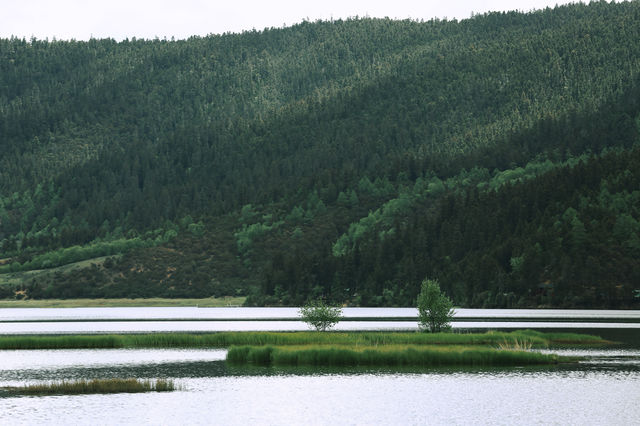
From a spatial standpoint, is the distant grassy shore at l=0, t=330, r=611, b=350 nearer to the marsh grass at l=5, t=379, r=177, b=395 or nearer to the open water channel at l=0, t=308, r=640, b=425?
the open water channel at l=0, t=308, r=640, b=425

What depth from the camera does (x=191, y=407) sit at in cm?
8219

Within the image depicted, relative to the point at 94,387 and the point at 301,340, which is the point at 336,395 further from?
the point at 301,340

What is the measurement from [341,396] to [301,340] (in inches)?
1568

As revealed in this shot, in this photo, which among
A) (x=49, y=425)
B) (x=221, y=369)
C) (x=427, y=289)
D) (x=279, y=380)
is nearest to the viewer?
(x=49, y=425)

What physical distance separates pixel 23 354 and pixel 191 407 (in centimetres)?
5284

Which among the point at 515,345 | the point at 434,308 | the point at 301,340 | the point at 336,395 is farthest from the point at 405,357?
the point at 434,308

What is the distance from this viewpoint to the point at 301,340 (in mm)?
127938

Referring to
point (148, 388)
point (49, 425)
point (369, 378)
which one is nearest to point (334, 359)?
point (369, 378)

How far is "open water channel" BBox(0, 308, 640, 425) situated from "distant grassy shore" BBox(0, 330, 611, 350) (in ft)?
40.2

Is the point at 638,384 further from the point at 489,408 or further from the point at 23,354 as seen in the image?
the point at 23,354

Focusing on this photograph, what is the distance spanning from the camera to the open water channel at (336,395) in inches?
3039

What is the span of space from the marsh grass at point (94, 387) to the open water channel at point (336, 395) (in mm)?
1956

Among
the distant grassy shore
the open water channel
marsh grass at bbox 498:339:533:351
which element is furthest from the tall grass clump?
marsh grass at bbox 498:339:533:351

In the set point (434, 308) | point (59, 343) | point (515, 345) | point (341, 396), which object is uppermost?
point (434, 308)
